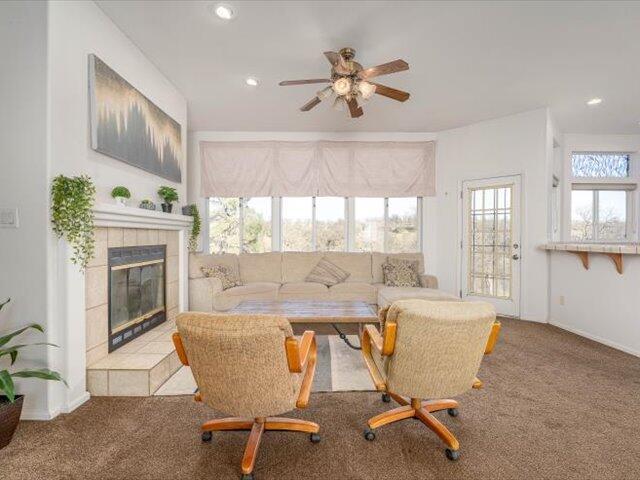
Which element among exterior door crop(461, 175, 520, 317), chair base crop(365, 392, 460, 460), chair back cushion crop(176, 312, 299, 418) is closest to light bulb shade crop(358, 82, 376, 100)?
chair back cushion crop(176, 312, 299, 418)

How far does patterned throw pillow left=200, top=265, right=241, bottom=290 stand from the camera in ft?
14.0

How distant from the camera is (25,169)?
1967 millimetres

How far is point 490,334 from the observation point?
5.59 ft

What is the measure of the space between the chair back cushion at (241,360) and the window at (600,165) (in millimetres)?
6199

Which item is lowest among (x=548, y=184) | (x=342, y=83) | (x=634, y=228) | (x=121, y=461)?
(x=121, y=461)

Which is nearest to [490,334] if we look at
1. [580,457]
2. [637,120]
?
[580,457]

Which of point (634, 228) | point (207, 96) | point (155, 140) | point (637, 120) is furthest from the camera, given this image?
point (634, 228)

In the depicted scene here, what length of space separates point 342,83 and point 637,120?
196 inches

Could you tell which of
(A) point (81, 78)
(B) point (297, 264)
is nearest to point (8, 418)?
(A) point (81, 78)

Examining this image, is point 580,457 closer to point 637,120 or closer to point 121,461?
point 121,461

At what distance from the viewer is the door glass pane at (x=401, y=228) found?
212 inches

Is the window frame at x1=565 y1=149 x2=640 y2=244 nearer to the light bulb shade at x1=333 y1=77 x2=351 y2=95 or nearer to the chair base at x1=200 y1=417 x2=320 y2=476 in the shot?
the light bulb shade at x1=333 y1=77 x2=351 y2=95

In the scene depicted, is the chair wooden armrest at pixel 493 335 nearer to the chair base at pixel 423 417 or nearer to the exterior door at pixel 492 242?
the chair base at pixel 423 417

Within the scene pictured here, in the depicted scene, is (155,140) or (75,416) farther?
(155,140)
